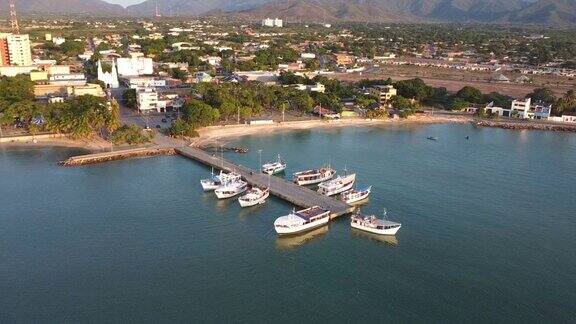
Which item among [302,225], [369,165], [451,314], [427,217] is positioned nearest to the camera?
[451,314]

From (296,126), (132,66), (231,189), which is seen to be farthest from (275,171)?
(132,66)

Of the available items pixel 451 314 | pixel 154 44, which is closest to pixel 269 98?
pixel 451 314

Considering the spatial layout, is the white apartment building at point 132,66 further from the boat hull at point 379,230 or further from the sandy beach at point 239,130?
the boat hull at point 379,230

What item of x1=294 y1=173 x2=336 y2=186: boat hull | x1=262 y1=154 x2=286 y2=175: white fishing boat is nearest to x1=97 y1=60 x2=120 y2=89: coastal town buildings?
x1=262 y1=154 x2=286 y2=175: white fishing boat

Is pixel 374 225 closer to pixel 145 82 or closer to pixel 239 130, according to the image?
pixel 239 130

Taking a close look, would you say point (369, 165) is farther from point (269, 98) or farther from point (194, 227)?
point (269, 98)

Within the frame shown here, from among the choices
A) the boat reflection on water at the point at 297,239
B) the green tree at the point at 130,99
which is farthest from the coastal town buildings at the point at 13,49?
the boat reflection on water at the point at 297,239
